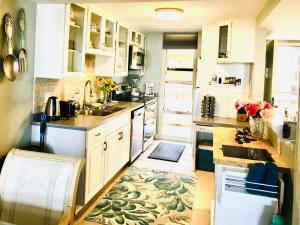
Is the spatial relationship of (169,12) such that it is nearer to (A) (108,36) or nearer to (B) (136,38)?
(A) (108,36)

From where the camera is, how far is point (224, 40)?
4.34 metres

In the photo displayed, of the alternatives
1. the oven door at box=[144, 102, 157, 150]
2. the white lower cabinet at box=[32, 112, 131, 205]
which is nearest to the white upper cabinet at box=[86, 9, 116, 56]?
the white lower cabinet at box=[32, 112, 131, 205]

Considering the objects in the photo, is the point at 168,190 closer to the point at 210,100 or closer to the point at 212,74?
the point at 210,100

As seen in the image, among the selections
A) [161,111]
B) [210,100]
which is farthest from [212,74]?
[161,111]

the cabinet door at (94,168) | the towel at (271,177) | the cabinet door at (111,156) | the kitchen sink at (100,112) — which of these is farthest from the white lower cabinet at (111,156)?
the towel at (271,177)

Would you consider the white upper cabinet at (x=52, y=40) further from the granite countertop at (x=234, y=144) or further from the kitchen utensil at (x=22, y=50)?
the granite countertop at (x=234, y=144)

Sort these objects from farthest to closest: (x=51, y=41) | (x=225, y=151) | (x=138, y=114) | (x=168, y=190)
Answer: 1. (x=138, y=114)
2. (x=168, y=190)
3. (x=51, y=41)
4. (x=225, y=151)

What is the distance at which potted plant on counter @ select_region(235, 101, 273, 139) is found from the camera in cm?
273

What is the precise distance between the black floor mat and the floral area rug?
28.5 inches

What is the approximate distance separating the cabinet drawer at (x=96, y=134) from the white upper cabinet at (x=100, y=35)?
955mm

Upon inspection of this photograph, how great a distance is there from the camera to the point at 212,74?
4621 mm

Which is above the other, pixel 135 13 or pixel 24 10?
pixel 135 13

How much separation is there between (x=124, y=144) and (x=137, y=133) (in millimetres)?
586

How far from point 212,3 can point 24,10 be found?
6.77 feet
